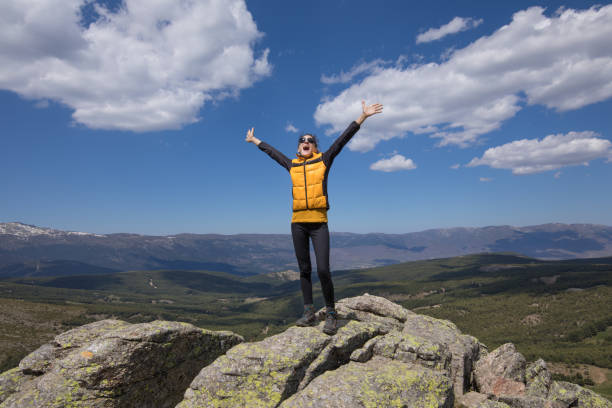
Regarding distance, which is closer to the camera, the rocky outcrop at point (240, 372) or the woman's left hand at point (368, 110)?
the rocky outcrop at point (240, 372)

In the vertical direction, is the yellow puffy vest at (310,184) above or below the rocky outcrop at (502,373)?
above

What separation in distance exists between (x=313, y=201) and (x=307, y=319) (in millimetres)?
5137

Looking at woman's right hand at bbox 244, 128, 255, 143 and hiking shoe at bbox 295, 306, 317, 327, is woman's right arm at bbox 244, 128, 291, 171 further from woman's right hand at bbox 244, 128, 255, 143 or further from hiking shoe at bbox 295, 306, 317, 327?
hiking shoe at bbox 295, 306, 317, 327

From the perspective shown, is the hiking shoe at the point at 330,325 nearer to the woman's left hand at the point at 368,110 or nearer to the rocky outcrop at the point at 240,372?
the rocky outcrop at the point at 240,372

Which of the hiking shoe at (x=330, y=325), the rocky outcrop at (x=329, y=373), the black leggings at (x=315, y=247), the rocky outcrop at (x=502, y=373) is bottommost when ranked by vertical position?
the rocky outcrop at (x=502, y=373)

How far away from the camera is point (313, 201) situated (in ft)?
35.8

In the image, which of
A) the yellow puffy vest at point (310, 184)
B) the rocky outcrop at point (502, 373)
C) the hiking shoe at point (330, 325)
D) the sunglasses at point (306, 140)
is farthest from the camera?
the rocky outcrop at point (502, 373)

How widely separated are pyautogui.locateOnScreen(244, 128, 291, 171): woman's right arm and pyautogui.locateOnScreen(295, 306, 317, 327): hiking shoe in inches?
241

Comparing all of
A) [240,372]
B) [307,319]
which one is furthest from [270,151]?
[240,372]

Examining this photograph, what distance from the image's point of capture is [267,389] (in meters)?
9.48

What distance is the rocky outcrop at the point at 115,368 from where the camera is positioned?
9602 mm

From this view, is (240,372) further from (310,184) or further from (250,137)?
(250,137)

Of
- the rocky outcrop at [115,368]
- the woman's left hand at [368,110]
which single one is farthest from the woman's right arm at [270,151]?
the rocky outcrop at [115,368]

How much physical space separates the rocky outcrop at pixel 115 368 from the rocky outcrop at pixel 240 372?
0.03 meters
